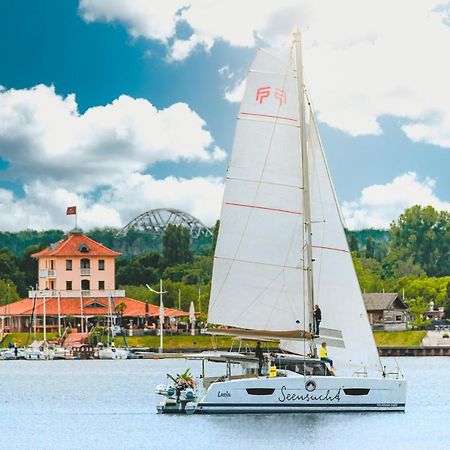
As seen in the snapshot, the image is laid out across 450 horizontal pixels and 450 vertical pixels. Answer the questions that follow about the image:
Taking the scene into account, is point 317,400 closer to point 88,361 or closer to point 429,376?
point 429,376

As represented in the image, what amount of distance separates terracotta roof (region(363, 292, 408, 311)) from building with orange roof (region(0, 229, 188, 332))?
74.2 ft

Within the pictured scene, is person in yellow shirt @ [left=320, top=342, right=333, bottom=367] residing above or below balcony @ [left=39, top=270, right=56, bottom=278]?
below

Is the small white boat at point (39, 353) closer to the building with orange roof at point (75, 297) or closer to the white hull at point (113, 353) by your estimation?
the white hull at point (113, 353)

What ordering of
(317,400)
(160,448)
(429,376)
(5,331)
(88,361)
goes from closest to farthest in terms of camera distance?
(160,448)
(317,400)
(429,376)
(88,361)
(5,331)

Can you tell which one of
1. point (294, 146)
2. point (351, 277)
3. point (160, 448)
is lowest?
point (160, 448)

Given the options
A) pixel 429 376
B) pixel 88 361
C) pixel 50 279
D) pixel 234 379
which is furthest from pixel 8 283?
pixel 234 379

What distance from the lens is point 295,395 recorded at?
46.1 meters

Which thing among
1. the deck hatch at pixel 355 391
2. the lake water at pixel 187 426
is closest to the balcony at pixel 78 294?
the lake water at pixel 187 426

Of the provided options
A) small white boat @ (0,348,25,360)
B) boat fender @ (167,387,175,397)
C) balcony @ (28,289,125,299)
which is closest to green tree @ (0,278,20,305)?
balcony @ (28,289,125,299)

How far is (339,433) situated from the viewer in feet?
147

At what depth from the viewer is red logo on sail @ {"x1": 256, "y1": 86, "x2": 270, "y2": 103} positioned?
4794 centimetres

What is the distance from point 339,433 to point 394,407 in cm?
398

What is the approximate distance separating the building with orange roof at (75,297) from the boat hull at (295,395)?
94757 millimetres

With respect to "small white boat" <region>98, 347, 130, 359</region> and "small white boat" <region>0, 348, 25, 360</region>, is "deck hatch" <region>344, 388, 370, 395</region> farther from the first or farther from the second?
"small white boat" <region>0, 348, 25, 360</region>
